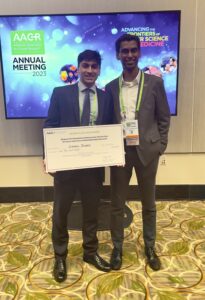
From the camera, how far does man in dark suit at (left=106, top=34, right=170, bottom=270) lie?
1946mm

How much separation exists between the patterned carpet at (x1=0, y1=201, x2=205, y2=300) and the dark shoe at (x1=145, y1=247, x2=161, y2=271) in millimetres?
31

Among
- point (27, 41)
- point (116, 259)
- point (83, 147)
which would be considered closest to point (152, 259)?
point (116, 259)

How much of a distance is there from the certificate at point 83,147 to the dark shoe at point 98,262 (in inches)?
26.2

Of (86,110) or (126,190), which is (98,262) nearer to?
(126,190)

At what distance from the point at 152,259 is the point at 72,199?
691 mm

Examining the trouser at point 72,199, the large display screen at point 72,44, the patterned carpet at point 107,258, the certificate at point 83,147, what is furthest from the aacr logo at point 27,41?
the patterned carpet at point 107,258

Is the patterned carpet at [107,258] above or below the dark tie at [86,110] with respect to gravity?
below

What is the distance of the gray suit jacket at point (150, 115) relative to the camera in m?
1.96

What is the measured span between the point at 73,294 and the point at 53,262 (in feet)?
1.22

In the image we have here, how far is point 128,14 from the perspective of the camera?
2.61 m

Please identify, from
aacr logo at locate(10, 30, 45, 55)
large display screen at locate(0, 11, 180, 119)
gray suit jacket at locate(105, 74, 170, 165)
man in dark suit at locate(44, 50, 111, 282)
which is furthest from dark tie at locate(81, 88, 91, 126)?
aacr logo at locate(10, 30, 45, 55)

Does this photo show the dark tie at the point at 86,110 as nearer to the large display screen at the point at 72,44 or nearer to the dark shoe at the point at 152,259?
the large display screen at the point at 72,44

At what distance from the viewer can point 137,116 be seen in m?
1.97

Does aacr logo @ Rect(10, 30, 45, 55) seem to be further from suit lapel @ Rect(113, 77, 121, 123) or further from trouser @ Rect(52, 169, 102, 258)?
trouser @ Rect(52, 169, 102, 258)
